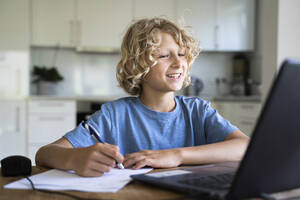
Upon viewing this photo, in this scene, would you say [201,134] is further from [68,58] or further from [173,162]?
[68,58]

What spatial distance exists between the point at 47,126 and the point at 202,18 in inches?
90.7

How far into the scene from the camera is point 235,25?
14.6 feet

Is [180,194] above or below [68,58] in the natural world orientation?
below

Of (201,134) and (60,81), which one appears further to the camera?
(60,81)

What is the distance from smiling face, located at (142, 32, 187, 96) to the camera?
1271 mm

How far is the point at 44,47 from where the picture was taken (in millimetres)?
4270

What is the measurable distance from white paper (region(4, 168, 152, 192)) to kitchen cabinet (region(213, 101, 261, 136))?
3.05 meters

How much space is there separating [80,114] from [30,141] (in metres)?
0.62

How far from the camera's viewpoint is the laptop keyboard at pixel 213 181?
62cm

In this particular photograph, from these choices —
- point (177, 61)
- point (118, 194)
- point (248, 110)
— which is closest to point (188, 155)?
point (118, 194)

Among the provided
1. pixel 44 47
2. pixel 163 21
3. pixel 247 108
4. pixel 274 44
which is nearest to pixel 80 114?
pixel 44 47

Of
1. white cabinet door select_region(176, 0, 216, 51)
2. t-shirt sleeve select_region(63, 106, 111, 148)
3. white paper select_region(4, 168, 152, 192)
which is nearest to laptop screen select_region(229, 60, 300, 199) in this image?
white paper select_region(4, 168, 152, 192)

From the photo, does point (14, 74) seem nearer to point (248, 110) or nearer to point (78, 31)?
point (78, 31)

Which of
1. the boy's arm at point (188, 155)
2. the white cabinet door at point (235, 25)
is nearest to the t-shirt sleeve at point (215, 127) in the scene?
the boy's arm at point (188, 155)
